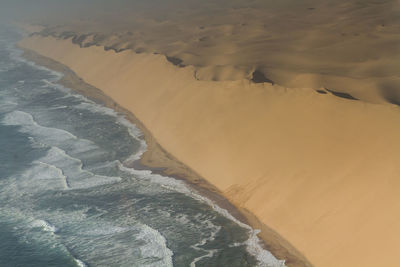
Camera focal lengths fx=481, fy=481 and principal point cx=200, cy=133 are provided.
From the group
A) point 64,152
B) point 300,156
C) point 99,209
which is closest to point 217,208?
point 300,156

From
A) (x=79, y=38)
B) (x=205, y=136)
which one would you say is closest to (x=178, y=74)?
(x=205, y=136)

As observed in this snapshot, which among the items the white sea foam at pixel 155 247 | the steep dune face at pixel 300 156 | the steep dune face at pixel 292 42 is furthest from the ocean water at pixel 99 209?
the steep dune face at pixel 292 42

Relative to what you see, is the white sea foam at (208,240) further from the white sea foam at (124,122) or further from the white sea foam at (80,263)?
the white sea foam at (124,122)

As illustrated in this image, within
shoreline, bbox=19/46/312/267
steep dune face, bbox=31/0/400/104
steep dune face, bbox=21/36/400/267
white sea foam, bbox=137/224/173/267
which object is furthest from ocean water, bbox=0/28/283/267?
steep dune face, bbox=31/0/400/104

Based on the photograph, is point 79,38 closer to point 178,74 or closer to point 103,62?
point 103,62

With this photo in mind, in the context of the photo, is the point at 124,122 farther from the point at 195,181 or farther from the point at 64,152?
the point at 195,181

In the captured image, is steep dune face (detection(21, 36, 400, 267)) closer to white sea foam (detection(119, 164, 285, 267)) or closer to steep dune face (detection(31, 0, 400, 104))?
white sea foam (detection(119, 164, 285, 267))
